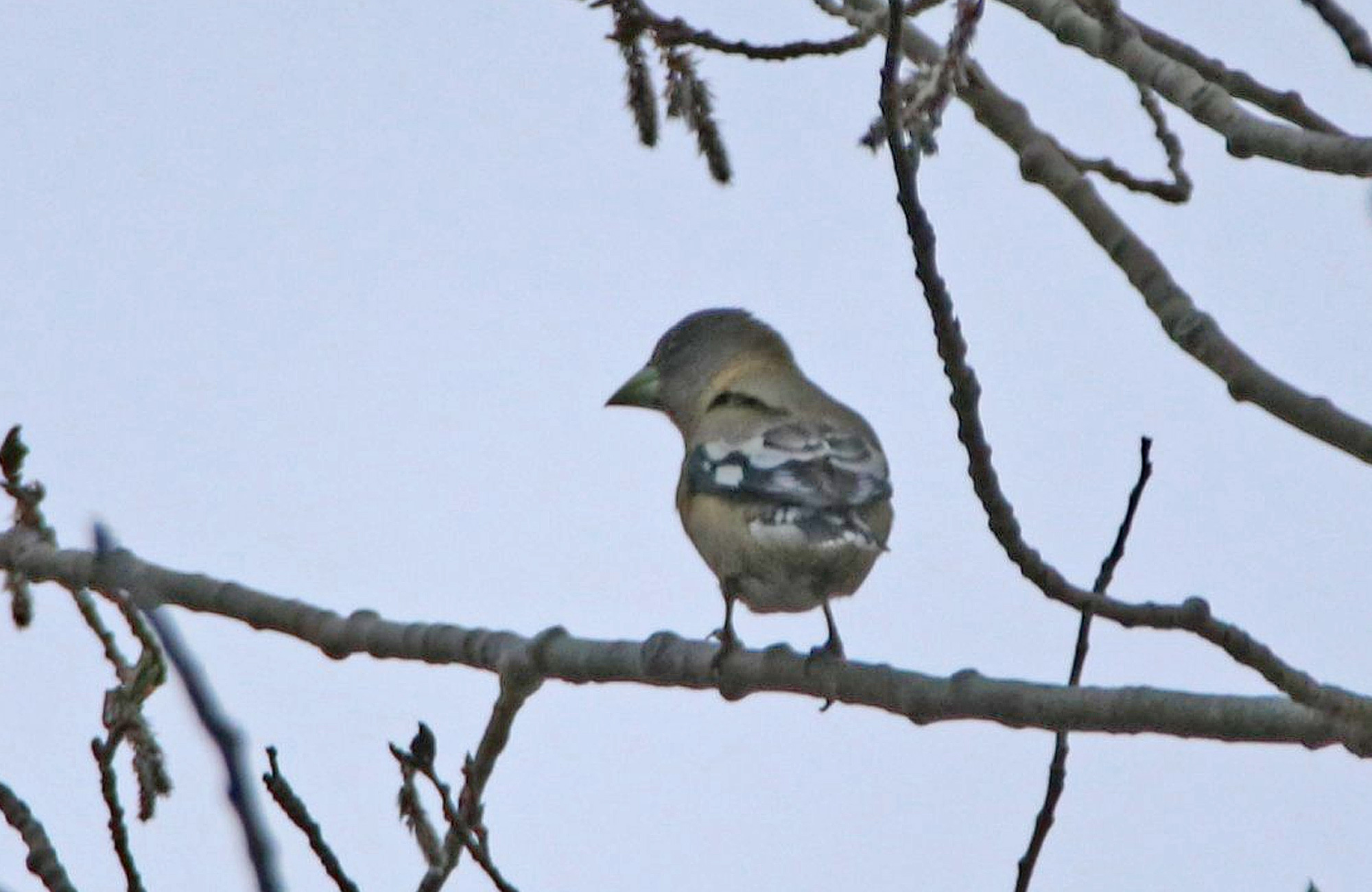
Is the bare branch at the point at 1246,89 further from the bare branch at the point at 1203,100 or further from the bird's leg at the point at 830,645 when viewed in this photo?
the bird's leg at the point at 830,645

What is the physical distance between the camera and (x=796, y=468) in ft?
17.7

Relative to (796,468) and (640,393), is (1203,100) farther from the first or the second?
(640,393)

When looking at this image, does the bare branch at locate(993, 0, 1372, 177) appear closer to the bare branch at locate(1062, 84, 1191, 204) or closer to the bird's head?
the bare branch at locate(1062, 84, 1191, 204)

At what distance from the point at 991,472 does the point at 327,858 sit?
52.5 inches

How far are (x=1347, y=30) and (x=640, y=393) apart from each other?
4.23 meters

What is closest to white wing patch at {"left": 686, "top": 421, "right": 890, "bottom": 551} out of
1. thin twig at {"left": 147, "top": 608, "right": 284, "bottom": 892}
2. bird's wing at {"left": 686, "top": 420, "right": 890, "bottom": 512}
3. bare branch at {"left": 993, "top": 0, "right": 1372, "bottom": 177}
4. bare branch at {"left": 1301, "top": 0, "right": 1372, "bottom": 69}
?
bird's wing at {"left": 686, "top": 420, "right": 890, "bottom": 512}

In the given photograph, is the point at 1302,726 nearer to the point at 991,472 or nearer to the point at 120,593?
the point at 991,472

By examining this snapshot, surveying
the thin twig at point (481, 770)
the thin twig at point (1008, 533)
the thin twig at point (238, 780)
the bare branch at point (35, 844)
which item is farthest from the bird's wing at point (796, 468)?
the thin twig at point (238, 780)

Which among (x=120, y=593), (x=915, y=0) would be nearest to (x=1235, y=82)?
(x=915, y=0)

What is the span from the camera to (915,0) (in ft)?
14.3

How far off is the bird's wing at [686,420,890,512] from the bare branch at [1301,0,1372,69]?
2076 millimetres

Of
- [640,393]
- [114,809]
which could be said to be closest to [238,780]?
[114,809]

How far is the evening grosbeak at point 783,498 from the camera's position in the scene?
509 centimetres

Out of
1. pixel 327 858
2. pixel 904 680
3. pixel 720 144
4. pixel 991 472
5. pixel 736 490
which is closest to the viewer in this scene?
pixel 327 858
